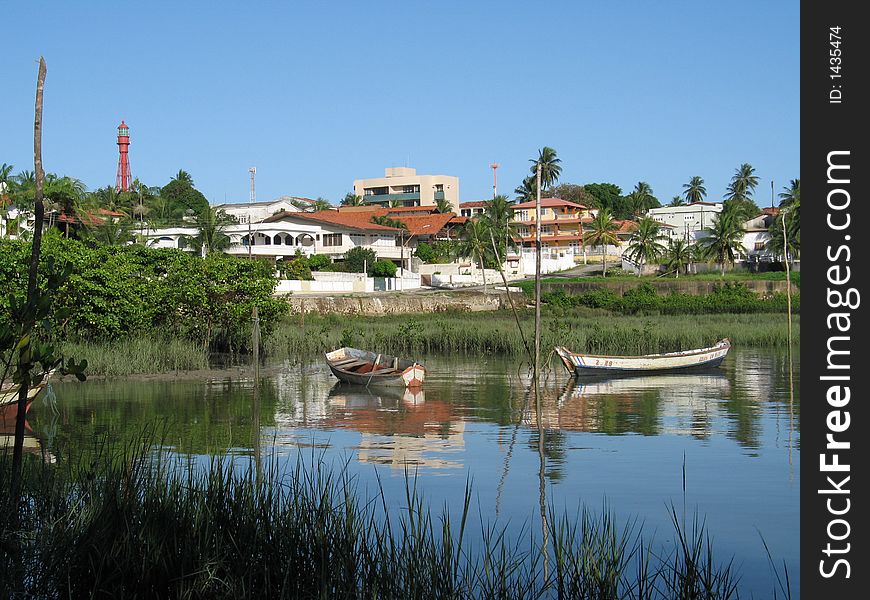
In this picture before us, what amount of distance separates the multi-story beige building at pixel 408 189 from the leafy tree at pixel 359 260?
125 ft

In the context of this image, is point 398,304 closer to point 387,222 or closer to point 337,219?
point 337,219

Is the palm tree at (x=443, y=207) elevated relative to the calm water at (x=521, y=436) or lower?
elevated

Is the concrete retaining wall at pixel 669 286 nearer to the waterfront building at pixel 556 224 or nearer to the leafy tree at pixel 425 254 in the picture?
the leafy tree at pixel 425 254

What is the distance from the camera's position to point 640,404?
2081cm

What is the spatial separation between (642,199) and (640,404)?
86986mm

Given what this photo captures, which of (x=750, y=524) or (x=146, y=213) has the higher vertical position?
(x=146, y=213)

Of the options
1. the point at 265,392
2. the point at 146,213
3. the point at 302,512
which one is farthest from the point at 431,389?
the point at 146,213

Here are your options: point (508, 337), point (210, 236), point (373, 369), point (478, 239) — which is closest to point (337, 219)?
point (210, 236)

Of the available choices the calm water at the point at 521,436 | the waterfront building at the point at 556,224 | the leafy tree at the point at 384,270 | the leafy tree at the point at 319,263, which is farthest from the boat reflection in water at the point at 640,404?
the waterfront building at the point at 556,224

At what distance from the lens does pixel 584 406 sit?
801 inches

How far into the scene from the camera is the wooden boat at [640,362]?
2550 cm
